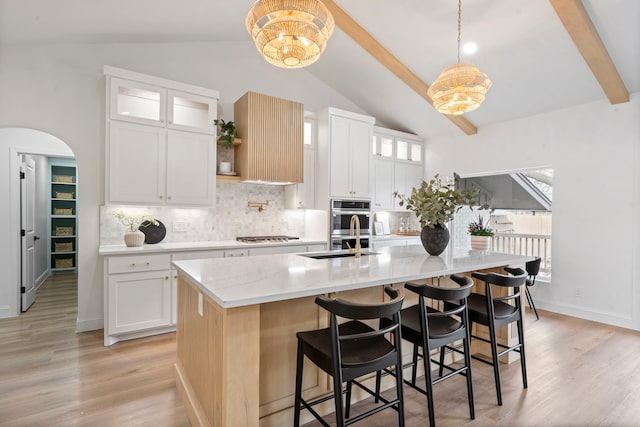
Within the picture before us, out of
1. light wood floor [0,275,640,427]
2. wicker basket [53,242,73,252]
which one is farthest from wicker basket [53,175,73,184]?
light wood floor [0,275,640,427]

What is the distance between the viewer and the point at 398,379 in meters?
1.75

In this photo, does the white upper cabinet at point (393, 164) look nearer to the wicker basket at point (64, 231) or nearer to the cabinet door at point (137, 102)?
the cabinet door at point (137, 102)

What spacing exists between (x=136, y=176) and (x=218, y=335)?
2633 millimetres

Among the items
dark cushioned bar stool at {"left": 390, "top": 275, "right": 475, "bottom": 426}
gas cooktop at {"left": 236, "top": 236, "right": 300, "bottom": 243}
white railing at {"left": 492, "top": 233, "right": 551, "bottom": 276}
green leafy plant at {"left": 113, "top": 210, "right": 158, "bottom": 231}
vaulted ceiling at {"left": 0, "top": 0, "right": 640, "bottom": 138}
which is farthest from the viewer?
white railing at {"left": 492, "top": 233, "right": 551, "bottom": 276}

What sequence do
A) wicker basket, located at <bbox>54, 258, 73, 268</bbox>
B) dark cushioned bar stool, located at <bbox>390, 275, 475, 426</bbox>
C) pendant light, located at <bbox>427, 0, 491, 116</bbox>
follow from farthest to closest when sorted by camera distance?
wicker basket, located at <bbox>54, 258, 73, 268</bbox> → pendant light, located at <bbox>427, 0, 491, 116</bbox> → dark cushioned bar stool, located at <bbox>390, 275, 475, 426</bbox>

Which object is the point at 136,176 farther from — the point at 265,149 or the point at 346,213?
the point at 346,213

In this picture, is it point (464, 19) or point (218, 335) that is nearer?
point (218, 335)

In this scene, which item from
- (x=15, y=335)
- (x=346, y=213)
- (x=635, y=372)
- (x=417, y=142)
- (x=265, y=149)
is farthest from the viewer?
(x=417, y=142)

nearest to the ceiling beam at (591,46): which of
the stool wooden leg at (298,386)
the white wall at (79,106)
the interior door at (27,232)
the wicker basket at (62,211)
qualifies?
the stool wooden leg at (298,386)

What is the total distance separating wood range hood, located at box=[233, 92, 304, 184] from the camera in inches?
164

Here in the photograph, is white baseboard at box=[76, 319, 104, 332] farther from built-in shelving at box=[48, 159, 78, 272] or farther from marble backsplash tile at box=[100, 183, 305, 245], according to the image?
built-in shelving at box=[48, 159, 78, 272]

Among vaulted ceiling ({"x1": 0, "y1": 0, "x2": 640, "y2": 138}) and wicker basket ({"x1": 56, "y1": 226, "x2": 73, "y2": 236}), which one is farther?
wicker basket ({"x1": 56, "y1": 226, "x2": 73, "y2": 236})

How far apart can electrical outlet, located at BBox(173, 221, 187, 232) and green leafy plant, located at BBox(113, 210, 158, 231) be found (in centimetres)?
32

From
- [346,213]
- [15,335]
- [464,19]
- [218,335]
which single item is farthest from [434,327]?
[15,335]
